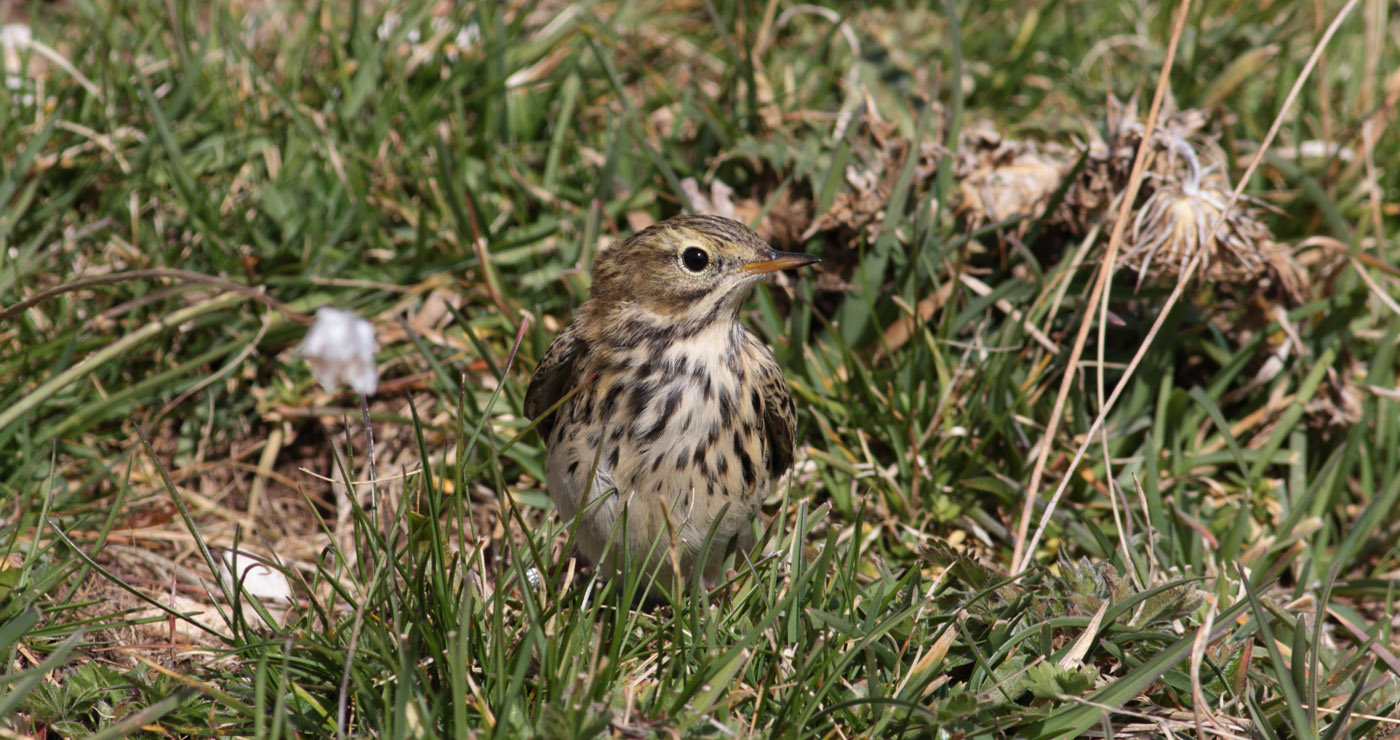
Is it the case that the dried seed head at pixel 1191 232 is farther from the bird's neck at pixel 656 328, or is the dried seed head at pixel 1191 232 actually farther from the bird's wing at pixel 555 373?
the bird's wing at pixel 555 373

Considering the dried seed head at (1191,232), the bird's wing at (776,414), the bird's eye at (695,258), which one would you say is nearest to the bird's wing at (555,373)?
the bird's eye at (695,258)

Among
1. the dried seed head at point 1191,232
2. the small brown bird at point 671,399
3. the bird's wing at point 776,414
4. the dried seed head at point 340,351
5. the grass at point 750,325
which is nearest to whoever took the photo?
the dried seed head at point 340,351

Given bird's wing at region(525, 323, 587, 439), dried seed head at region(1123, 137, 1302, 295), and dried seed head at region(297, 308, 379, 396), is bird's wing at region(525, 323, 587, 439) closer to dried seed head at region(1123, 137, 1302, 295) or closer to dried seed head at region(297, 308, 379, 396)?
dried seed head at region(297, 308, 379, 396)

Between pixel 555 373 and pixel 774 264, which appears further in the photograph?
pixel 555 373

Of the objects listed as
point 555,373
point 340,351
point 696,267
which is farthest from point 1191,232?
point 340,351

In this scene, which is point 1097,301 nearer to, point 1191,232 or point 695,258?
Result: point 1191,232
